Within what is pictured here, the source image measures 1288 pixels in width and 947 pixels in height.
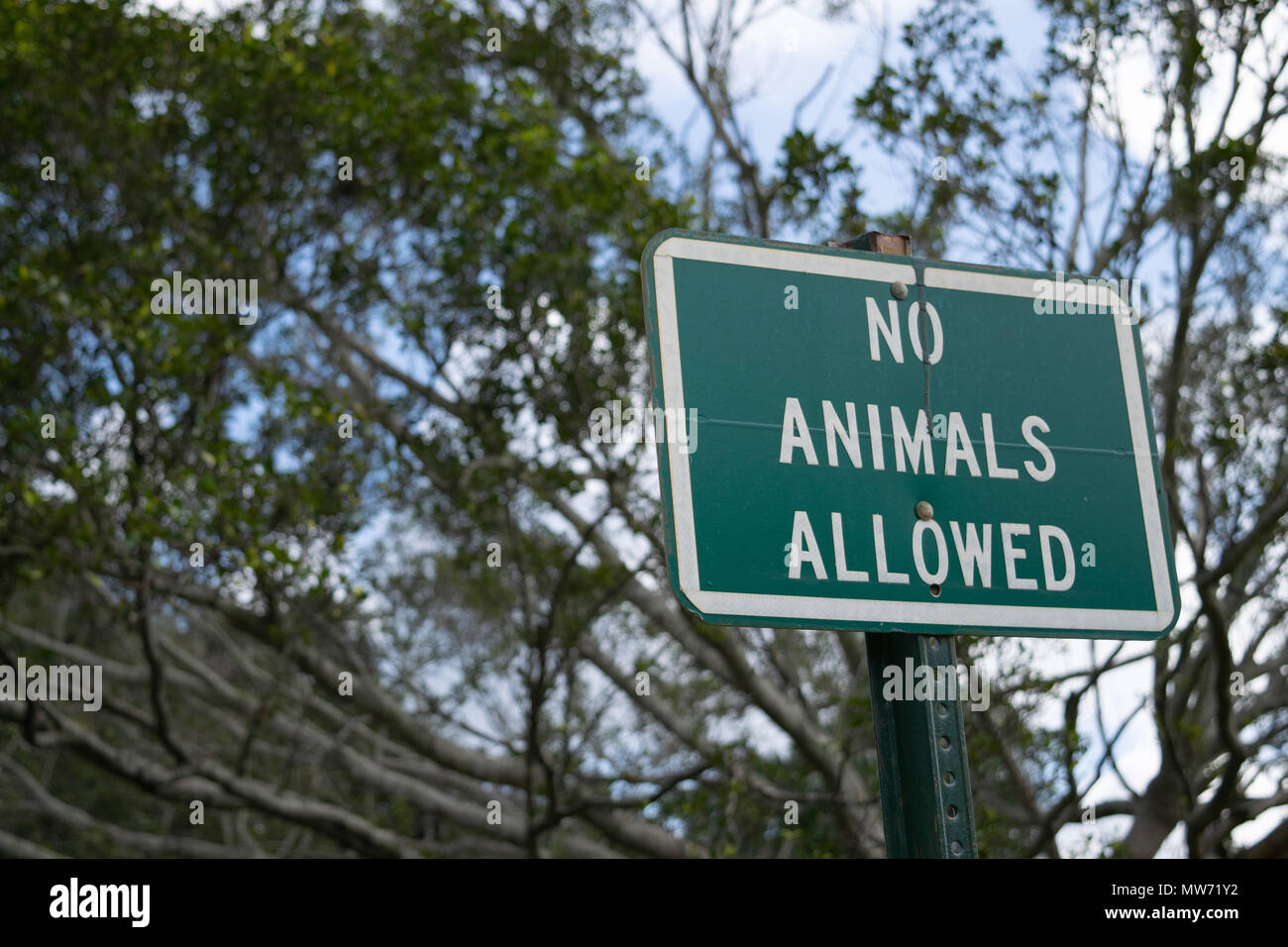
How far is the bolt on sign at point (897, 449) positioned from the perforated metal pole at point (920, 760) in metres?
0.06

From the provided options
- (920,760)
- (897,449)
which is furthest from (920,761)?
(897,449)

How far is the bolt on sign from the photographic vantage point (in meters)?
1.75

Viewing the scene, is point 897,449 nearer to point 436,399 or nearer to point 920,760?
point 920,760

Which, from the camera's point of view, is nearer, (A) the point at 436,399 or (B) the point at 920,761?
(B) the point at 920,761

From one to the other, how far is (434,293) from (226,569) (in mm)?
2408

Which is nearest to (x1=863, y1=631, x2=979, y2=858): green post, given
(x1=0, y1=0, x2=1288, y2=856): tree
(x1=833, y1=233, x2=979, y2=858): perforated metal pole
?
(x1=833, y1=233, x2=979, y2=858): perforated metal pole

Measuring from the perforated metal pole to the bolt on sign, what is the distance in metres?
0.06

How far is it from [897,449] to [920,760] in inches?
18.2

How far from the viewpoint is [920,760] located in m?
1.74

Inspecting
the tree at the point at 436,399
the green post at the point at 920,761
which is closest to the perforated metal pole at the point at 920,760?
the green post at the point at 920,761

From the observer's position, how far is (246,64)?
7707 millimetres
